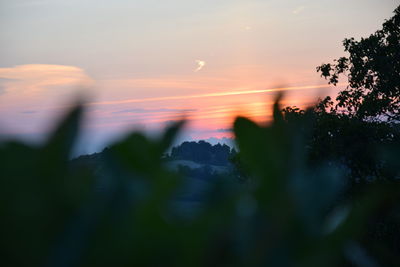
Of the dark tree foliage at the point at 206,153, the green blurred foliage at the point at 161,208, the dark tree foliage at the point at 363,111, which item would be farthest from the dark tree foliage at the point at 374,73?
the dark tree foliage at the point at 206,153

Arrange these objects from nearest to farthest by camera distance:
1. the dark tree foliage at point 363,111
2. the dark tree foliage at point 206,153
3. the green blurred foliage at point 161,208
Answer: the green blurred foliage at point 161,208
the dark tree foliage at point 363,111
the dark tree foliage at point 206,153

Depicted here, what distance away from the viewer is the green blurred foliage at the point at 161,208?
0.34m

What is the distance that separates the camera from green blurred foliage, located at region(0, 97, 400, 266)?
34 centimetres

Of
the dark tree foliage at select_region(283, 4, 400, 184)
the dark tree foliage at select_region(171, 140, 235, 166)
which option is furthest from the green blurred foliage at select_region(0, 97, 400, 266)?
the dark tree foliage at select_region(171, 140, 235, 166)

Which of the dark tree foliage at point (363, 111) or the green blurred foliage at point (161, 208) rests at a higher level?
the green blurred foliage at point (161, 208)

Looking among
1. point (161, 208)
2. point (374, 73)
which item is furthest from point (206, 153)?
point (161, 208)

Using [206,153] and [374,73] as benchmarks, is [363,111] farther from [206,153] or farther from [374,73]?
[206,153]

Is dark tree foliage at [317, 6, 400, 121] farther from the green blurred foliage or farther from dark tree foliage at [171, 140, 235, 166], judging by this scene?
dark tree foliage at [171, 140, 235, 166]

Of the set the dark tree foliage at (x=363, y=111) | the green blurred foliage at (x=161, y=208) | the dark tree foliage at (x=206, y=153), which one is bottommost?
the dark tree foliage at (x=206, y=153)

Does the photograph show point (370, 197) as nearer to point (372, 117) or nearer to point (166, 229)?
point (166, 229)

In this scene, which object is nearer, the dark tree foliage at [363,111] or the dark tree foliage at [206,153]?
the dark tree foliage at [363,111]

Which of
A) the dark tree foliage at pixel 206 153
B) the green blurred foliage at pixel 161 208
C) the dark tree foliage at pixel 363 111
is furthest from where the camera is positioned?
the dark tree foliage at pixel 206 153

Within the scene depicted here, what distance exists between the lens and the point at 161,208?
36 centimetres

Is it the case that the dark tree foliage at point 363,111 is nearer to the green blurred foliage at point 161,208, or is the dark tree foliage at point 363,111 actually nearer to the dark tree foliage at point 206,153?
the green blurred foliage at point 161,208
